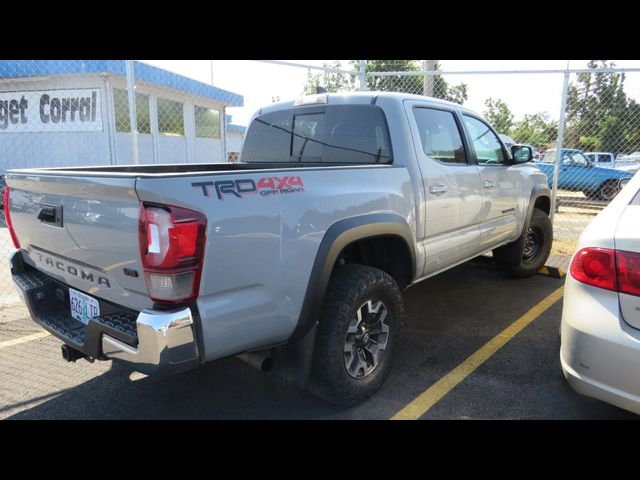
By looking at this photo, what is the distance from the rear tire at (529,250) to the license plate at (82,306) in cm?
453

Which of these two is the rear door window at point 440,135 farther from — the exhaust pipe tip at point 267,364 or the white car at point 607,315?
the exhaust pipe tip at point 267,364

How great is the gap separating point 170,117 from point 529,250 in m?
11.8

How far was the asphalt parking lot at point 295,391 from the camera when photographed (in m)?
2.85

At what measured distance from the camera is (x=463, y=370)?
335 cm

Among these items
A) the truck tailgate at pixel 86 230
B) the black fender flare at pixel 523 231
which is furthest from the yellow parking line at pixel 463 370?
the truck tailgate at pixel 86 230

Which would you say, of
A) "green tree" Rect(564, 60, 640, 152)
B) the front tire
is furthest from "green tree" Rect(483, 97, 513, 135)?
the front tire

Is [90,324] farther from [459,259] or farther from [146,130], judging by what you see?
[146,130]

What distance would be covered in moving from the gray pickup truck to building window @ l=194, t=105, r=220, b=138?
1229 centimetres

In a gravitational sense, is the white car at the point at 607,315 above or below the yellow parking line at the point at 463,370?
above

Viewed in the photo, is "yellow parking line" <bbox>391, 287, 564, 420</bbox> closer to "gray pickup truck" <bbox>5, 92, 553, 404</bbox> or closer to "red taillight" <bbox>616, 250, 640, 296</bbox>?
"gray pickup truck" <bbox>5, 92, 553, 404</bbox>

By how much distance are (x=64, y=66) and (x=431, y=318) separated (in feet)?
37.8

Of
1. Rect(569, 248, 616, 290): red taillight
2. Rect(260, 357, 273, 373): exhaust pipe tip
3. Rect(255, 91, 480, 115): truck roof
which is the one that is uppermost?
Rect(255, 91, 480, 115): truck roof

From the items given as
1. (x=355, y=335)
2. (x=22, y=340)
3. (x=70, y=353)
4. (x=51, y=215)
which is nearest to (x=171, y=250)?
(x=51, y=215)

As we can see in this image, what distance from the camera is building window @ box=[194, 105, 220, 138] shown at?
15.5 meters
